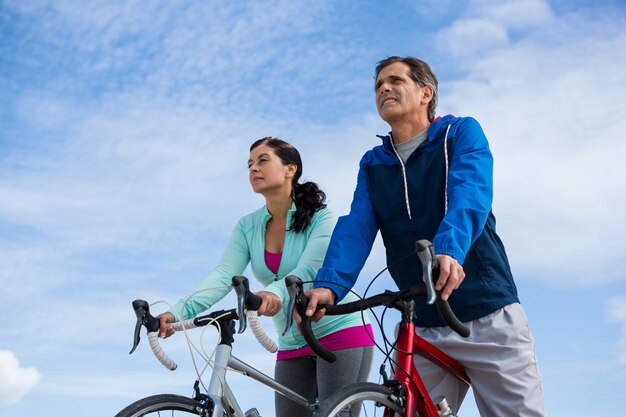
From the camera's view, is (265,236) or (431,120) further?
(265,236)

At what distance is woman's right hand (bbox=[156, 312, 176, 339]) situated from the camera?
3.90m

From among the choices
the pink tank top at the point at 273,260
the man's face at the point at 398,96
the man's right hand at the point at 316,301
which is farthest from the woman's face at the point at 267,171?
the man's right hand at the point at 316,301

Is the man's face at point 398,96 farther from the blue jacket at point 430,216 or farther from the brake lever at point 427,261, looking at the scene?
the brake lever at point 427,261

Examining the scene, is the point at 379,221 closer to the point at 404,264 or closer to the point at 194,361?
the point at 404,264

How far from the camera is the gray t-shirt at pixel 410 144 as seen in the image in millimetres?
3670

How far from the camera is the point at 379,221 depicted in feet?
12.1

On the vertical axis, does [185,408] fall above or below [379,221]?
below

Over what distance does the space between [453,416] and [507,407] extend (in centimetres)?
26

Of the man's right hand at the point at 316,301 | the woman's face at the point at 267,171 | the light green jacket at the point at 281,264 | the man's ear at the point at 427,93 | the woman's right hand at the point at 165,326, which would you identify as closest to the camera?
the man's right hand at the point at 316,301

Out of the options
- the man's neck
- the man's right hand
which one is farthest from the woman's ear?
the man's right hand

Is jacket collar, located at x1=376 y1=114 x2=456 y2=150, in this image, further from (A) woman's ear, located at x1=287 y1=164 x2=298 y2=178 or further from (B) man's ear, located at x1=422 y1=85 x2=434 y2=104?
(A) woman's ear, located at x1=287 y1=164 x2=298 y2=178

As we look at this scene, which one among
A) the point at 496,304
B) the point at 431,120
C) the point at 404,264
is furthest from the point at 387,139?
the point at 496,304

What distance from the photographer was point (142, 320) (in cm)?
382

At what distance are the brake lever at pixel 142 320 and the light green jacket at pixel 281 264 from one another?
143mm
